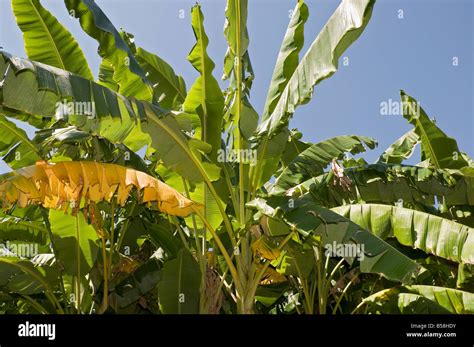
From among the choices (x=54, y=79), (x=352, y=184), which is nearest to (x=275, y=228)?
(x=352, y=184)

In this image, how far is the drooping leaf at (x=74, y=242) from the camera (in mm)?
5965

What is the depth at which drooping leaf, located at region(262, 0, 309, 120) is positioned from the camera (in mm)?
5945

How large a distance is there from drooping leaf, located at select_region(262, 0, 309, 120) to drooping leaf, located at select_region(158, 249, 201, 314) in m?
1.91

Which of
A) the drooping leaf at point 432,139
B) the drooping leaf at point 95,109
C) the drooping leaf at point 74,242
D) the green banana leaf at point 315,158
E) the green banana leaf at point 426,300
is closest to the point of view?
the drooping leaf at point 95,109

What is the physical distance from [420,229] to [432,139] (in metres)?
2.32

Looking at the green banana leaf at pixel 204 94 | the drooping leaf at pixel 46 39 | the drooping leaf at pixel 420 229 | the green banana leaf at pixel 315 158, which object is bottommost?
the drooping leaf at pixel 420 229

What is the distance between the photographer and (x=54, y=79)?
12.9 ft

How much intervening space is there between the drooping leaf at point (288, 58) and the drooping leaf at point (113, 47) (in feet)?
4.56

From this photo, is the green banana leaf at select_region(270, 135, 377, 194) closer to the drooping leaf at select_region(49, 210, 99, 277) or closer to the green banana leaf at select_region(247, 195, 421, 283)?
the green banana leaf at select_region(247, 195, 421, 283)

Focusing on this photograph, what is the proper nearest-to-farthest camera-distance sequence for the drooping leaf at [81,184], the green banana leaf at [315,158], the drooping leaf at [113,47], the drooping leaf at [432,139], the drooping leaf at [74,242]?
the drooping leaf at [81,184]
the drooping leaf at [113,47]
the drooping leaf at [74,242]
the green banana leaf at [315,158]
the drooping leaf at [432,139]

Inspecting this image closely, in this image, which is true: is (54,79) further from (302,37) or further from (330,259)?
(330,259)

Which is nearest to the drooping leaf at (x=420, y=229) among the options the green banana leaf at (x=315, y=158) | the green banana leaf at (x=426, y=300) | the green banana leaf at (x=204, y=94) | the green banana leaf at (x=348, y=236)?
the green banana leaf at (x=348, y=236)

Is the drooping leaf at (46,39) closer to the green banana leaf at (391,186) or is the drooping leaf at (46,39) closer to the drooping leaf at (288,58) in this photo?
the drooping leaf at (288,58)
